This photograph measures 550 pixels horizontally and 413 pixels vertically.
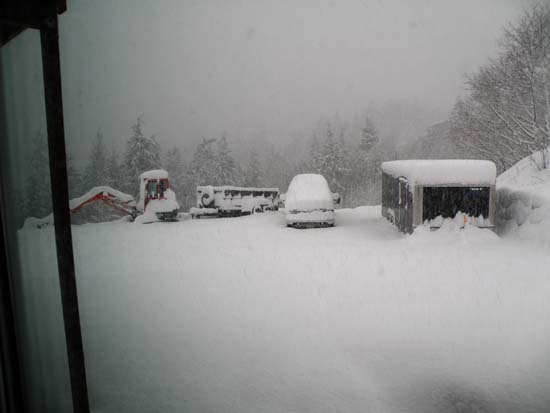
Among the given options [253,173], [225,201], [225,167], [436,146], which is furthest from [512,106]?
[225,167]

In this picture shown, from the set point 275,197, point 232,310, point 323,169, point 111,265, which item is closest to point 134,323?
point 232,310

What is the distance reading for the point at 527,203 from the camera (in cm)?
616

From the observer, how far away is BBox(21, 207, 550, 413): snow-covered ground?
183cm

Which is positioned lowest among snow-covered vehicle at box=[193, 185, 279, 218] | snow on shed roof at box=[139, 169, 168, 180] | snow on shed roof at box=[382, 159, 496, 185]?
snow-covered vehicle at box=[193, 185, 279, 218]

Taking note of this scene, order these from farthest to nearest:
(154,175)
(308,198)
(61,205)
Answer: (154,175) → (308,198) → (61,205)

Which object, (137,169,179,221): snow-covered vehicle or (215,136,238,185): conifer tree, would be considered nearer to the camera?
(137,169,179,221): snow-covered vehicle

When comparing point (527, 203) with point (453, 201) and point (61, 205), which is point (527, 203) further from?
point (61, 205)

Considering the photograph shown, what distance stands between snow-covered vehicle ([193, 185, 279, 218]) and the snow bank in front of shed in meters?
6.29

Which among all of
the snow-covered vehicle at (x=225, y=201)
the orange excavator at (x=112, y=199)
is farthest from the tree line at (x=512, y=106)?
the orange excavator at (x=112, y=199)

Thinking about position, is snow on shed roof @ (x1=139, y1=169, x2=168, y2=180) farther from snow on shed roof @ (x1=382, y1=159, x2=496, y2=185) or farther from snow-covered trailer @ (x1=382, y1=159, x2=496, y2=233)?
snow on shed roof @ (x1=382, y1=159, x2=496, y2=185)

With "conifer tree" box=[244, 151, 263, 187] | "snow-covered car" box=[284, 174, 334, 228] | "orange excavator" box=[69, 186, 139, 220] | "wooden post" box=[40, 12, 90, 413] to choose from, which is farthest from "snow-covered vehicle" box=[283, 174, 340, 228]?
"conifer tree" box=[244, 151, 263, 187]

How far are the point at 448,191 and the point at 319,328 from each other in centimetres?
433

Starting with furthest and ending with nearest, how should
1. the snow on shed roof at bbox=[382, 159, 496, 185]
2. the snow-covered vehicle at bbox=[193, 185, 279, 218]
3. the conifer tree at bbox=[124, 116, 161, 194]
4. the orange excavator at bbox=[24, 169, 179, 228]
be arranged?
the conifer tree at bbox=[124, 116, 161, 194] < the snow-covered vehicle at bbox=[193, 185, 279, 218] < the orange excavator at bbox=[24, 169, 179, 228] < the snow on shed roof at bbox=[382, 159, 496, 185]

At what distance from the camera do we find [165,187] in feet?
28.6
